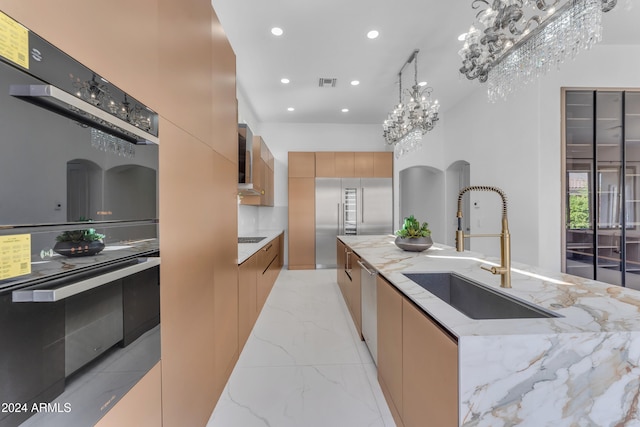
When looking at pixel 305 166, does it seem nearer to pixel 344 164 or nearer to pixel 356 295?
pixel 344 164

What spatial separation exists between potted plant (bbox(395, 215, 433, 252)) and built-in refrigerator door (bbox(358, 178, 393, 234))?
288 centimetres

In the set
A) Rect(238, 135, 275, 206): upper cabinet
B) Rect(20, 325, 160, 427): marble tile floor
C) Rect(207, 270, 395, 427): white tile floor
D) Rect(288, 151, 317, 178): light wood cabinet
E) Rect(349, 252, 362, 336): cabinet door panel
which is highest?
Rect(288, 151, 317, 178): light wood cabinet

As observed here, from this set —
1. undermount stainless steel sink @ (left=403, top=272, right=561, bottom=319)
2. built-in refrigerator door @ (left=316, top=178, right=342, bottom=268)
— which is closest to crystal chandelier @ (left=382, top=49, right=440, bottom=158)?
built-in refrigerator door @ (left=316, top=178, right=342, bottom=268)

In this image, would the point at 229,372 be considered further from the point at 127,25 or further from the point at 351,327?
the point at 127,25

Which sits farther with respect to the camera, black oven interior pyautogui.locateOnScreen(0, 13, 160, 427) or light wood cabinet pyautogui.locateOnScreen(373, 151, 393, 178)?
light wood cabinet pyautogui.locateOnScreen(373, 151, 393, 178)

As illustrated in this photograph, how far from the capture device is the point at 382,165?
543cm

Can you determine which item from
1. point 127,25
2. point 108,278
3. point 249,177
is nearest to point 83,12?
point 127,25

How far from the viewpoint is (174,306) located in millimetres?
1072

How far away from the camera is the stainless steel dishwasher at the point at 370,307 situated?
1.84m

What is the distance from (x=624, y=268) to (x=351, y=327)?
3.72 meters

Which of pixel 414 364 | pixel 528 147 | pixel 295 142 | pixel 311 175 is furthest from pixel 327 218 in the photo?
pixel 414 364

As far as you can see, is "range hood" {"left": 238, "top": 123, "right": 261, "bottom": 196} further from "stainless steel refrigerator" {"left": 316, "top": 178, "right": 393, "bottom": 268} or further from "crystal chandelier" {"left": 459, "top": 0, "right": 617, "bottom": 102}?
"stainless steel refrigerator" {"left": 316, "top": 178, "right": 393, "bottom": 268}

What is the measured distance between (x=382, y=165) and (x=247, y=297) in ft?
13.5

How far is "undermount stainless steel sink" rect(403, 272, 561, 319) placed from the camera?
3.71 feet
